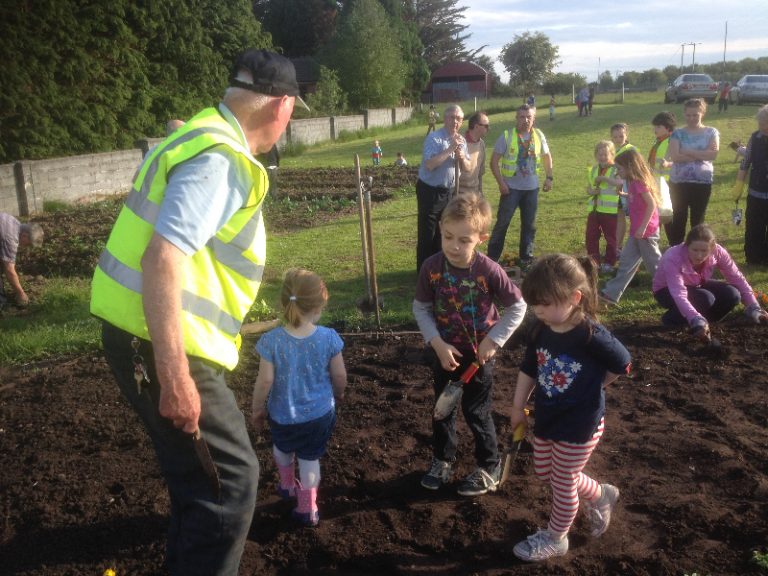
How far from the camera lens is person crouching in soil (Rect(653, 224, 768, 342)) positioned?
638 centimetres

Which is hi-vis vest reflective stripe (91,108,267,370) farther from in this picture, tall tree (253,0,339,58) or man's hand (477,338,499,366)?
tall tree (253,0,339,58)

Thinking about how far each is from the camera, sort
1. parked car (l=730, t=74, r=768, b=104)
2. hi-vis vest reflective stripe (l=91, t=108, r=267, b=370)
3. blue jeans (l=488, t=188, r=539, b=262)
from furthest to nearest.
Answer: parked car (l=730, t=74, r=768, b=104), blue jeans (l=488, t=188, r=539, b=262), hi-vis vest reflective stripe (l=91, t=108, r=267, b=370)

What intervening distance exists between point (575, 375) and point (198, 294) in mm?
1753

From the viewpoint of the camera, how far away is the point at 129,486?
4.05 metres

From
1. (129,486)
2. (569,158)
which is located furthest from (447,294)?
(569,158)

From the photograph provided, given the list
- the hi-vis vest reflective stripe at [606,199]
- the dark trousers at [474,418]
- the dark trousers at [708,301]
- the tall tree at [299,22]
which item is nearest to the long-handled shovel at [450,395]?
the dark trousers at [474,418]

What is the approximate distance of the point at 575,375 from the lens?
3.18 meters

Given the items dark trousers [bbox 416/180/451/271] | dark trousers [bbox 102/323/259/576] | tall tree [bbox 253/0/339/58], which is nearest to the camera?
dark trousers [bbox 102/323/259/576]

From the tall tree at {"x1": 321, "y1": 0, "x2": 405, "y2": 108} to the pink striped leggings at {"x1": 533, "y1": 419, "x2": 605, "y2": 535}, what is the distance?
136 feet

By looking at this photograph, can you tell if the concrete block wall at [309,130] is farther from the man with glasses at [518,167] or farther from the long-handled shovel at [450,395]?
the long-handled shovel at [450,395]

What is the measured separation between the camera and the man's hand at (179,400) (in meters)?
2.20

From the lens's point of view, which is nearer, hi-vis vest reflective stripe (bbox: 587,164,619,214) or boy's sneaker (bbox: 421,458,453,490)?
boy's sneaker (bbox: 421,458,453,490)

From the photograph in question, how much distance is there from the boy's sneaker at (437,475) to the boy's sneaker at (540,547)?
0.69 meters

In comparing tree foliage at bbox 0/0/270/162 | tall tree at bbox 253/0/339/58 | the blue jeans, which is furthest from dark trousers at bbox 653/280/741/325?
tall tree at bbox 253/0/339/58
